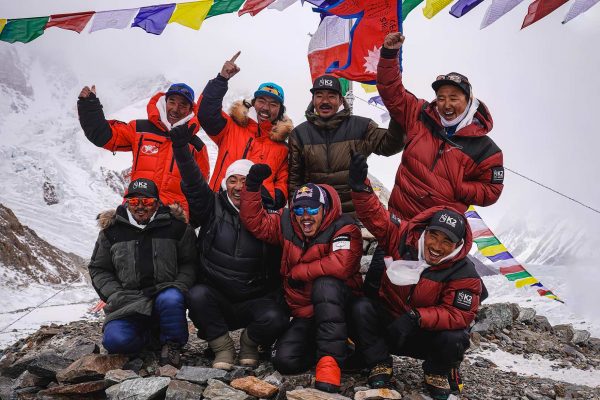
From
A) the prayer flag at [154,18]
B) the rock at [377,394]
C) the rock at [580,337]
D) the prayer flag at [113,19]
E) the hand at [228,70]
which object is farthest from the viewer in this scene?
the rock at [580,337]

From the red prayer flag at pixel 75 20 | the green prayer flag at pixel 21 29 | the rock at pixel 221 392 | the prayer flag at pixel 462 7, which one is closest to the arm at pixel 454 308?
the rock at pixel 221 392

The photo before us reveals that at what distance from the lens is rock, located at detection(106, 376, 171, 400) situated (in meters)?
3.43

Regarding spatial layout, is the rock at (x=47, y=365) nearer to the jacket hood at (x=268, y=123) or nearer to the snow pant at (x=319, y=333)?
the snow pant at (x=319, y=333)

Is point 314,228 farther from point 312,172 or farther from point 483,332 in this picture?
point 483,332

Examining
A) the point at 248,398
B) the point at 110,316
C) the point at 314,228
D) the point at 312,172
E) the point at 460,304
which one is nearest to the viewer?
the point at 248,398

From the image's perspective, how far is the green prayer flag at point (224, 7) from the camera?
670 centimetres

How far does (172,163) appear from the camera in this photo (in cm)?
507

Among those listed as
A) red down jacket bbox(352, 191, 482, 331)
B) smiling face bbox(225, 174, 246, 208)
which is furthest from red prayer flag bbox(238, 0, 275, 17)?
red down jacket bbox(352, 191, 482, 331)

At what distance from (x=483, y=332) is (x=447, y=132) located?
167 inches

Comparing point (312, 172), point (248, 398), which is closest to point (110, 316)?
point (248, 398)

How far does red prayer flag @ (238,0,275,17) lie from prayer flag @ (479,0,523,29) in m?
2.92

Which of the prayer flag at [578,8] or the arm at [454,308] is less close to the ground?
the prayer flag at [578,8]

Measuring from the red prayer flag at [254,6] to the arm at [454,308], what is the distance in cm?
485

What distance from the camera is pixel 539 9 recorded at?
503cm
